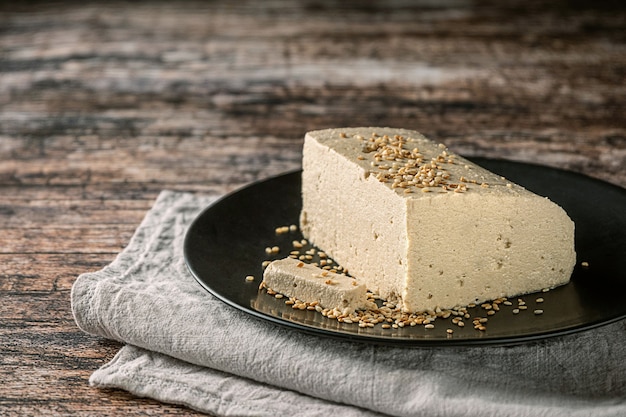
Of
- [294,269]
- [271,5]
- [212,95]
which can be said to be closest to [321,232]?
[294,269]

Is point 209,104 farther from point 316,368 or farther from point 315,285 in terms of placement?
point 316,368

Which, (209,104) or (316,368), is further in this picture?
(209,104)

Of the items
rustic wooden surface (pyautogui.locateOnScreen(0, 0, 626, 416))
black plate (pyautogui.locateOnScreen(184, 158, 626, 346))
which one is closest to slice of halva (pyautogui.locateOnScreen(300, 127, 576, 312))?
black plate (pyautogui.locateOnScreen(184, 158, 626, 346))

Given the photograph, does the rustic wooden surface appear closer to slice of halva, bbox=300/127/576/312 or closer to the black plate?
the black plate

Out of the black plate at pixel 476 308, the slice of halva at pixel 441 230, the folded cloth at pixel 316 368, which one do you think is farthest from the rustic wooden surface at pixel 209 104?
the slice of halva at pixel 441 230

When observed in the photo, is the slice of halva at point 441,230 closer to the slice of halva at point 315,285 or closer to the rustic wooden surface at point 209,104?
the slice of halva at point 315,285

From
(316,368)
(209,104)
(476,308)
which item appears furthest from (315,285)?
(209,104)
